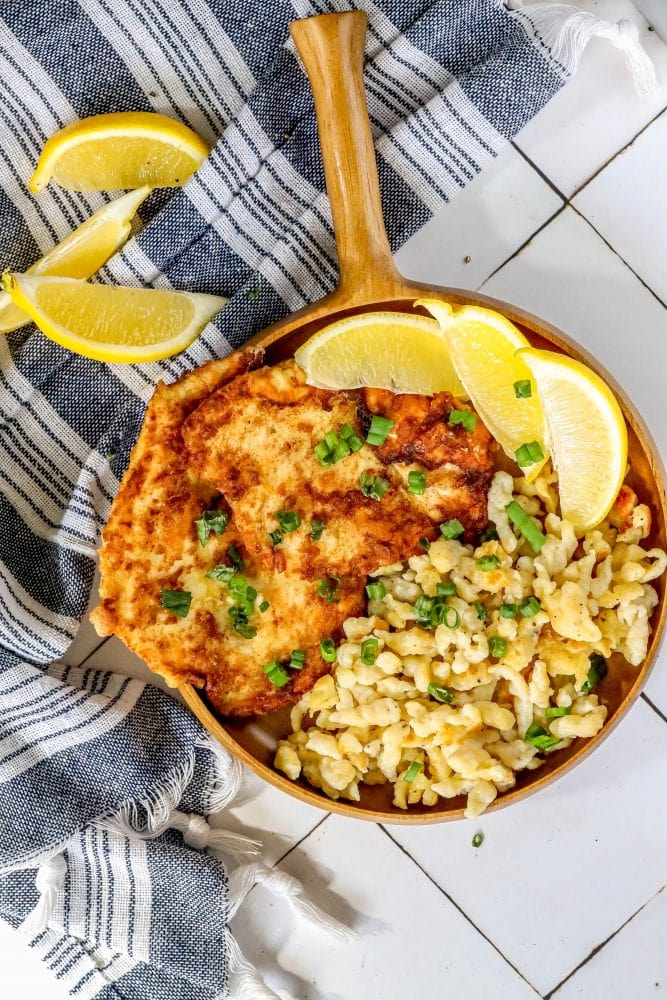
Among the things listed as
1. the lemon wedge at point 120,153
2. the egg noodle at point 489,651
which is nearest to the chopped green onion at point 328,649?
the egg noodle at point 489,651

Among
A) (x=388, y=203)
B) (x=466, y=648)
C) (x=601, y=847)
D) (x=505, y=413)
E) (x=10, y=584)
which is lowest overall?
(x=601, y=847)

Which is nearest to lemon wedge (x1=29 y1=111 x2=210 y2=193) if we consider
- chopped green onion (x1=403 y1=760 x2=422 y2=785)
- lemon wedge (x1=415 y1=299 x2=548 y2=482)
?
lemon wedge (x1=415 y1=299 x2=548 y2=482)

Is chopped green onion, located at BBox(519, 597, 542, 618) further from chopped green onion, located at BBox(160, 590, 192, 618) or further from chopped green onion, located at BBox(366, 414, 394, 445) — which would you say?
chopped green onion, located at BBox(160, 590, 192, 618)

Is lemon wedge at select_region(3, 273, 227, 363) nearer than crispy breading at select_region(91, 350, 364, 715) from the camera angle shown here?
No

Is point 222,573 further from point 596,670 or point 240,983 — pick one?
point 240,983

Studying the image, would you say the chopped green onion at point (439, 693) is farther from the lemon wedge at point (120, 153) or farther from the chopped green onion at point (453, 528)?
the lemon wedge at point (120, 153)

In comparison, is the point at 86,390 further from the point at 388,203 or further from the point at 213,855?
the point at 213,855

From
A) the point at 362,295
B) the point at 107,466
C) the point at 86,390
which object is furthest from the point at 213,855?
the point at 362,295

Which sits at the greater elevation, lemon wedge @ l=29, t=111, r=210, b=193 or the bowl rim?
lemon wedge @ l=29, t=111, r=210, b=193

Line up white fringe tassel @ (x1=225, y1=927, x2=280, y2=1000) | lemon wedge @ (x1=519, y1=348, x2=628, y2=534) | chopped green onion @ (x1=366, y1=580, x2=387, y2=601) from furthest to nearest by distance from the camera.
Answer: white fringe tassel @ (x1=225, y1=927, x2=280, y2=1000) < chopped green onion @ (x1=366, y1=580, x2=387, y2=601) < lemon wedge @ (x1=519, y1=348, x2=628, y2=534)
